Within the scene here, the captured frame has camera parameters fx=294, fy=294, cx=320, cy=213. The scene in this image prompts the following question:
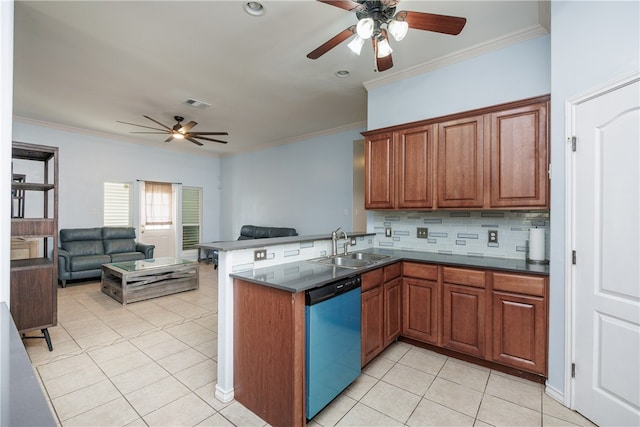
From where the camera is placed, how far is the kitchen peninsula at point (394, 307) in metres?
1.75

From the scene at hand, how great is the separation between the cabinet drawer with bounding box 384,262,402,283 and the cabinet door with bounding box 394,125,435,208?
0.67 meters

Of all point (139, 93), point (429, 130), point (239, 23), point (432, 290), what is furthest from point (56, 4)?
point (432, 290)

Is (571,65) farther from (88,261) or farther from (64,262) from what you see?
(64,262)

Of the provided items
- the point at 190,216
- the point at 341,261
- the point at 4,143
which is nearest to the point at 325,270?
the point at 341,261

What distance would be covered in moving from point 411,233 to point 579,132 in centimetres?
177

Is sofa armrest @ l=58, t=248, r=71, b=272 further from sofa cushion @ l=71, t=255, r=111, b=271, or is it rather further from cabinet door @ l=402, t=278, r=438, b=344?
cabinet door @ l=402, t=278, r=438, b=344

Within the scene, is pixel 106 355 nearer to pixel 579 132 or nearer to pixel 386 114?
pixel 386 114

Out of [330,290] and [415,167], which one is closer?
[330,290]

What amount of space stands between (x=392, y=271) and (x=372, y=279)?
37 centimetres

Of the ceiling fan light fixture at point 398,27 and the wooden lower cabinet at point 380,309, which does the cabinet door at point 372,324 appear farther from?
the ceiling fan light fixture at point 398,27

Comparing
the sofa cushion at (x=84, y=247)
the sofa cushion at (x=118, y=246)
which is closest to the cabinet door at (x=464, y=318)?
the sofa cushion at (x=118, y=246)

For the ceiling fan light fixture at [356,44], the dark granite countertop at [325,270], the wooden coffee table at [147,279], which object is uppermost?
the ceiling fan light fixture at [356,44]

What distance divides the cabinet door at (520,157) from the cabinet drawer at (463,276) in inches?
25.8

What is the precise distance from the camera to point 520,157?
2.48 m
